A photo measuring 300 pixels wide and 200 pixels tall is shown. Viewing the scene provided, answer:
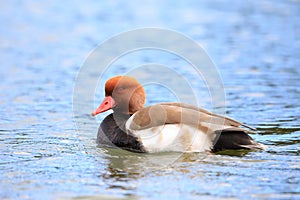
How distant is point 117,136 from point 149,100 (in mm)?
2813

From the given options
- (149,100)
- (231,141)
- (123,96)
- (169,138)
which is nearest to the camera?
(169,138)

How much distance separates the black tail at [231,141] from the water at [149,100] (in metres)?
0.08

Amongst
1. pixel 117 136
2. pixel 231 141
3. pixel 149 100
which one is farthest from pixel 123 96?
pixel 149 100

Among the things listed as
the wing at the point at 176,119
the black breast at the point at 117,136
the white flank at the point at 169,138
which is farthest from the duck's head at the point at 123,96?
the white flank at the point at 169,138

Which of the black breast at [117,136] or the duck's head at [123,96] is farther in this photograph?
the duck's head at [123,96]

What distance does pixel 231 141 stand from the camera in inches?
279

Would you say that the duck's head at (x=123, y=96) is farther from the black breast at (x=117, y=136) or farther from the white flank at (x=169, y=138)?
the white flank at (x=169, y=138)

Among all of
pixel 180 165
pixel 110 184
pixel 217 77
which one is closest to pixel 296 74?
pixel 217 77

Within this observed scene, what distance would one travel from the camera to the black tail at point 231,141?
706 centimetres

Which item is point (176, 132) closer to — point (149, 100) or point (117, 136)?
point (117, 136)

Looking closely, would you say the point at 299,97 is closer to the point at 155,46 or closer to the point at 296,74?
the point at 296,74

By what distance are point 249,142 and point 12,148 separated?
9.09ft

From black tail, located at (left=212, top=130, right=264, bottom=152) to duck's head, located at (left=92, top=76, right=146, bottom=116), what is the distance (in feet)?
3.46

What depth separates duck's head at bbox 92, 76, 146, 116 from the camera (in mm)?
7383
